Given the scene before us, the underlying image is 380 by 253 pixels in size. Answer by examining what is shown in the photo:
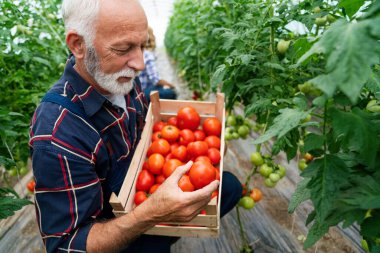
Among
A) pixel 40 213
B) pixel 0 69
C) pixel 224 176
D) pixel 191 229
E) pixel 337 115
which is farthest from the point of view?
pixel 0 69

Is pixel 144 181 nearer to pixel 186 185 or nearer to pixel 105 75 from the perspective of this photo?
pixel 186 185

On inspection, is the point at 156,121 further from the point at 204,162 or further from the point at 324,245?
the point at 324,245

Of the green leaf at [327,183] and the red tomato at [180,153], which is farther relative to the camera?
the red tomato at [180,153]

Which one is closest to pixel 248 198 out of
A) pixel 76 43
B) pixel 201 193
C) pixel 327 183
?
pixel 201 193

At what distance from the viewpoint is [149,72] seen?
4176mm

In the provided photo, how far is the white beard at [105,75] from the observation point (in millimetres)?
1406

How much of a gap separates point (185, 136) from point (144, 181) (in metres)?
0.42

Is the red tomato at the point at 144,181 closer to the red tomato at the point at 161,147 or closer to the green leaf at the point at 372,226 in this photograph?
the red tomato at the point at 161,147

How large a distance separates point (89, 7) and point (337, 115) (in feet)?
3.81

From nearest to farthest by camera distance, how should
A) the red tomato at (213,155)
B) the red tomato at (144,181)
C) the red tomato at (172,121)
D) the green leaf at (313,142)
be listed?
the green leaf at (313,142), the red tomato at (144,181), the red tomato at (213,155), the red tomato at (172,121)

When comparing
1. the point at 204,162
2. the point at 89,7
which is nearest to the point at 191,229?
the point at 204,162

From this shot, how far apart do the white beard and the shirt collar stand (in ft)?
0.19

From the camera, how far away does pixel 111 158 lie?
154cm

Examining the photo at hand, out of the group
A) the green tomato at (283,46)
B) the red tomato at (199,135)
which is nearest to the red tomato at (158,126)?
the red tomato at (199,135)
